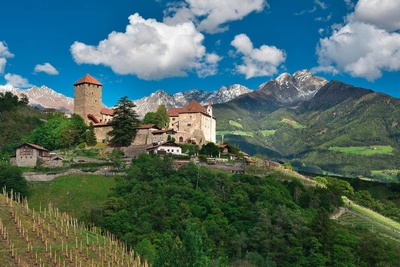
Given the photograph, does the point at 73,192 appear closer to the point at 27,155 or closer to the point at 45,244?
the point at 27,155

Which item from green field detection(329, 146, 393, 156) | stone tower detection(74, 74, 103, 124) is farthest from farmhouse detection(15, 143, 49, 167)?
green field detection(329, 146, 393, 156)

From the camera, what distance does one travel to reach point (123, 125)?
2756 inches

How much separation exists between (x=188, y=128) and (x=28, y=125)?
39638 millimetres

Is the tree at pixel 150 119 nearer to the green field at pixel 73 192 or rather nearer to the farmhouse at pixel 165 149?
the farmhouse at pixel 165 149

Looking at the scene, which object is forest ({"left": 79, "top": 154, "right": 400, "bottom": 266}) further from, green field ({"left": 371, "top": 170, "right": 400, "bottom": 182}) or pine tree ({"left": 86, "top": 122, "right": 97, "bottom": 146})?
green field ({"left": 371, "top": 170, "right": 400, "bottom": 182})

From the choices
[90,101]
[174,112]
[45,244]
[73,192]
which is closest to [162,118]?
[174,112]

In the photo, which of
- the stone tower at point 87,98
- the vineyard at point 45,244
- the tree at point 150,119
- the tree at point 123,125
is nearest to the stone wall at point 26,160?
the tree at point 123,125

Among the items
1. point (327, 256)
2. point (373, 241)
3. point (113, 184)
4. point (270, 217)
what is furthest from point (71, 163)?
point (373, 241)

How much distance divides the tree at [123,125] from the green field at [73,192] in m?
10.4

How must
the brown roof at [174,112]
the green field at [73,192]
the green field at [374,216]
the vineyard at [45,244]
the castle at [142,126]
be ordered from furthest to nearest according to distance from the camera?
the brown roof at [174,112]
the castle at [142,126]
the green field at [374,216]
the green field at [73,192]
the vineyard at [45,244]

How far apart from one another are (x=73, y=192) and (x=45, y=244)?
74.4 feet

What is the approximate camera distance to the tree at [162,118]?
252 ft

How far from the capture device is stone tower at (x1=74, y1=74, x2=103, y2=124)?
7944 cm

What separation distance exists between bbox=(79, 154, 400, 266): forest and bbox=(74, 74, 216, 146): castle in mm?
15334
